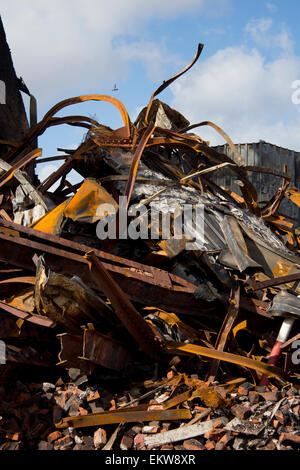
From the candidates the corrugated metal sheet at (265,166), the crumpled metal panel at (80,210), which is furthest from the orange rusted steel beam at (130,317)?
the corrugated metal sheet at (265,166)

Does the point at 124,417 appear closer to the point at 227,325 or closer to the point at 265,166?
the point at 227,325

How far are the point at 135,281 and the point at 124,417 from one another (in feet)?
3.47

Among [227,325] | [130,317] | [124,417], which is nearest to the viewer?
[124,417]

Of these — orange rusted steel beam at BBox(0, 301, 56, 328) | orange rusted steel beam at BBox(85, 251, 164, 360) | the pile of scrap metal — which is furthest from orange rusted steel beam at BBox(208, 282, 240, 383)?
orange rusted steel beam at BBox(0, 301, 56, 328)

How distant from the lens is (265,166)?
28.5 ft

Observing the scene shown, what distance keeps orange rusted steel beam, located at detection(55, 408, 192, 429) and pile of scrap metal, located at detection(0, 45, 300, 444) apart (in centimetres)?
36

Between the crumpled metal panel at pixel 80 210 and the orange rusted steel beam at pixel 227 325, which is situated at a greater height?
the crumpled metal panel at pixel 80 210

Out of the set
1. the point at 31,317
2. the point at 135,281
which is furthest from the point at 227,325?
the point at 31,317

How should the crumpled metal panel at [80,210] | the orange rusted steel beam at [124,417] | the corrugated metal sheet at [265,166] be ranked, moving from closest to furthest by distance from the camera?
the orange rusted steel beam at [124,417] < the crumpled metal panel at [80,210] < the corrugated metal sheet at [265,166]

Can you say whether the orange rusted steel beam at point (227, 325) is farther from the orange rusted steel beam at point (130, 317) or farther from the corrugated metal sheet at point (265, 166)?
the corrugated metal sheet at point (265, 166)

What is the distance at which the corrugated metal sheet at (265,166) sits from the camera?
8.47m

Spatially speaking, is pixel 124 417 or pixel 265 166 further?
pixel 265 166

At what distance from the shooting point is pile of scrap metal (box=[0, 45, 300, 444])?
3.07 meters
